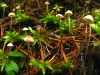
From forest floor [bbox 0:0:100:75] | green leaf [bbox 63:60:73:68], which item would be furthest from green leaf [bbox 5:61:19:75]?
green leaf [bbox 63:60:73:68]

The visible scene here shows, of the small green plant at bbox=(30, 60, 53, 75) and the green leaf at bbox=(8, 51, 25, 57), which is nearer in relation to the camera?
the small green plant at bbox=(30, 60, 53, 75)

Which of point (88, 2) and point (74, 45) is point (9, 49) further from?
point (88, 2)

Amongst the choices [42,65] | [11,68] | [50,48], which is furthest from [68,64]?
[11,68]

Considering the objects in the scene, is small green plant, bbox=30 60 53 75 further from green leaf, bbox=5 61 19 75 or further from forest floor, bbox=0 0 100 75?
green leaf, bbox=5 61 19 75

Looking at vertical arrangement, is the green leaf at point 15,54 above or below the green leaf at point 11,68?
above

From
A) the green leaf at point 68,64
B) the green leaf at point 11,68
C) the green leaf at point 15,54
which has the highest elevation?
the green leaf at point 15,54

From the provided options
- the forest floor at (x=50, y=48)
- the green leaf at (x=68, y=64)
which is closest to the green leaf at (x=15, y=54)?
the forest floor at (x=50, y=48)

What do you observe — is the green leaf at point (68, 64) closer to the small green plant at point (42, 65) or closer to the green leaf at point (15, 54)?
the small green plant at point (42, 65)

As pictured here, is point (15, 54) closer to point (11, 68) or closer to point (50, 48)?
point (11, 68)

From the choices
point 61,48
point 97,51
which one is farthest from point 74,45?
point 97,51
